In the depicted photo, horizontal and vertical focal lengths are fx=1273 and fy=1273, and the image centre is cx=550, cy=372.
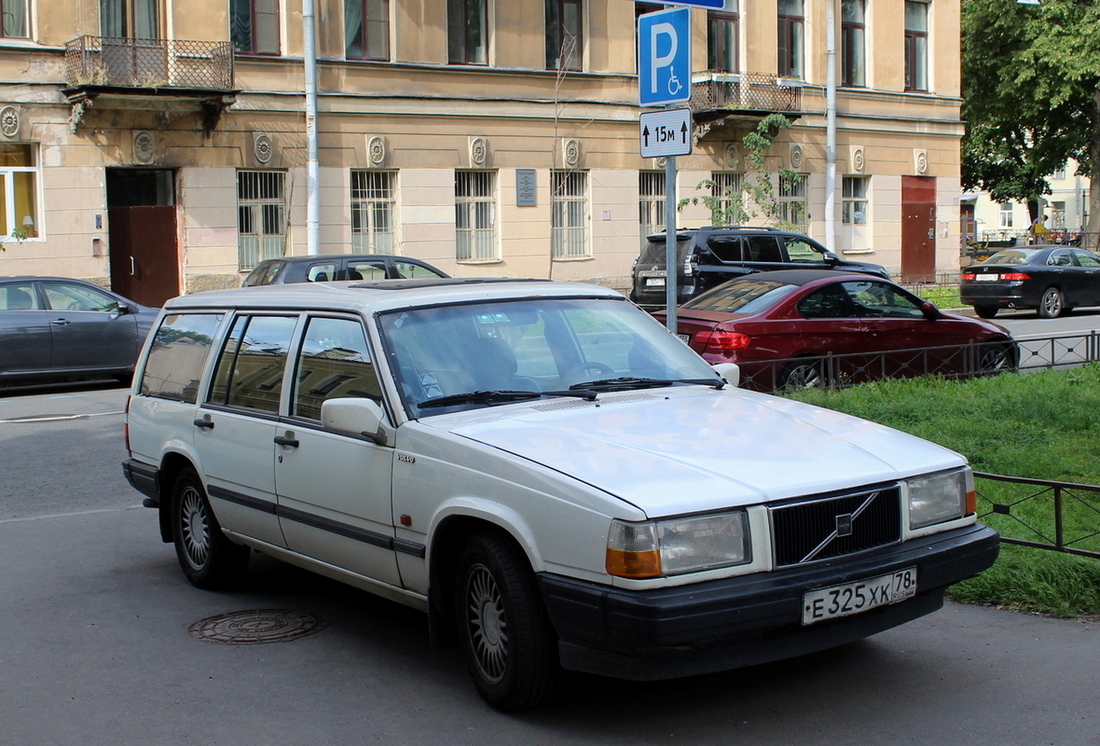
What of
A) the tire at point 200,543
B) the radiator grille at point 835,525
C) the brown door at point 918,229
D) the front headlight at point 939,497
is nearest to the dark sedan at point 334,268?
the tire at point 200,543

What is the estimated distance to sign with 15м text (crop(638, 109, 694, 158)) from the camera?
9.42 m

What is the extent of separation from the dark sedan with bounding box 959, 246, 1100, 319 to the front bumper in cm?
2303

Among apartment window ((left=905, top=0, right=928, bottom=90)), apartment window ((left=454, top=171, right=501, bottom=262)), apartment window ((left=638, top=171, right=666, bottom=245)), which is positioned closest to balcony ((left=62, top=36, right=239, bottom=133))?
apartment window ((left=454, top=171, right=501, bottom=262))

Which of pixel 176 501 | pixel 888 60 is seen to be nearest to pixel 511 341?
pixel 176 501

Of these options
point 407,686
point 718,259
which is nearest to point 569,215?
point 718,259

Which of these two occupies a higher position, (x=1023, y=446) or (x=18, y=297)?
(x=18, y=297)

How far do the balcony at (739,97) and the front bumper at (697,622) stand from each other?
2720 cm

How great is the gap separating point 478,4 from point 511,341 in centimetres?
2472

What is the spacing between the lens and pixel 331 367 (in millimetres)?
5730

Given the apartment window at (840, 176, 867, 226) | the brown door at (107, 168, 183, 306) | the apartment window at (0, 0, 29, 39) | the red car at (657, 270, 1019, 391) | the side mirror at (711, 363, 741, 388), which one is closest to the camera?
the side mirror at (711, 363, 741, 388)

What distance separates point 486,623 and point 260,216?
74.6 ft

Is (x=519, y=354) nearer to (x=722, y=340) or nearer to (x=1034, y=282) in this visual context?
(x=722, y=340)

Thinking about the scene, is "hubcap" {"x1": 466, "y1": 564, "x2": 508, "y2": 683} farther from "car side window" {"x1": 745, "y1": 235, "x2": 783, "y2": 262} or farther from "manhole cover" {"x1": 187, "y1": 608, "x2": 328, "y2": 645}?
"car side window" {"x1": 745, "y1": 235, "x2": 783, "y2": 262}

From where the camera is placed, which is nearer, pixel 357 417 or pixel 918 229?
pixel 357 417
